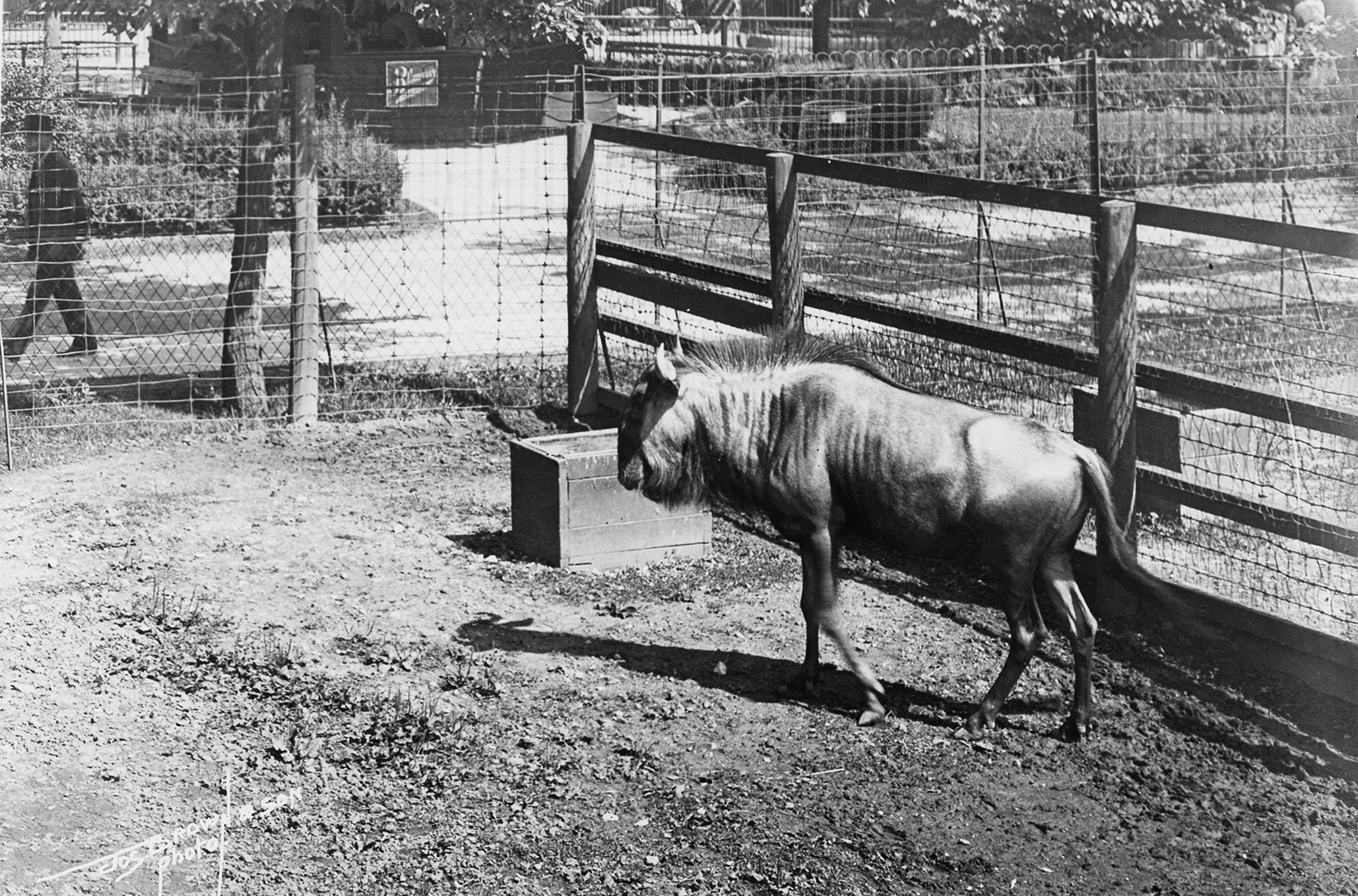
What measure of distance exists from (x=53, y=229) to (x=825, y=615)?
7459 millimetres

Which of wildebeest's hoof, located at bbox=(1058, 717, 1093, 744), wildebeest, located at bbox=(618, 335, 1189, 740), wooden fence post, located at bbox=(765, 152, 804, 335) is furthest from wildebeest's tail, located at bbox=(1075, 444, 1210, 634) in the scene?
wooden fence post, located at bbox=(765, 152, 804, 335)

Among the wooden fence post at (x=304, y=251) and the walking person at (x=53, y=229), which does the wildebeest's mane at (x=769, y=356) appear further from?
the walking person at (x=53, y=229)

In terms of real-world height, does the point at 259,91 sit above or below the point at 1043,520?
above

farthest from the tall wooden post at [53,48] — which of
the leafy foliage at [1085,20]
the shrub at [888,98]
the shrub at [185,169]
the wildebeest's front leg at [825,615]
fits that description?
the leafy foliage at [1085,20]

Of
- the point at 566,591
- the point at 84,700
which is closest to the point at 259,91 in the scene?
the point at 566,591

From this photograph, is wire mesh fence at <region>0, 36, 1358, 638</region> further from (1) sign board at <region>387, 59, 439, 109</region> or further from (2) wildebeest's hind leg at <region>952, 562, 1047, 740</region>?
(2) wildebeest's hind leg at <region>952, 562, 1047, 740</region>

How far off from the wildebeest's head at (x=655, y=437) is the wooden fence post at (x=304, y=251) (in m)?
4.76

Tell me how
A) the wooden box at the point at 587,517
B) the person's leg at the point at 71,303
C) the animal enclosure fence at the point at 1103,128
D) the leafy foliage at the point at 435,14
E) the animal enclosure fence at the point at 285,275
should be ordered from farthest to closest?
the animal enclosure fence at the point at 1103,128 → the animal enclosure fence at the point at 285,275 → the person's leg at the point at 71,303 → the leafy foliage at the point at 435,14 → the wooden box at the point at 587,517

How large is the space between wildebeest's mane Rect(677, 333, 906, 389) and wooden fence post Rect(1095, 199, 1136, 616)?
3.64 ft

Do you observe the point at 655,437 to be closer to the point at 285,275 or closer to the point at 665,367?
the point at 665,367

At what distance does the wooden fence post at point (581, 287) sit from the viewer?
34.8 feet

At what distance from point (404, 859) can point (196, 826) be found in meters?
0.70

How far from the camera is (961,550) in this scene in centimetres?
599

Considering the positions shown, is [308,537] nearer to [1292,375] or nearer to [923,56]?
[1292,375]
